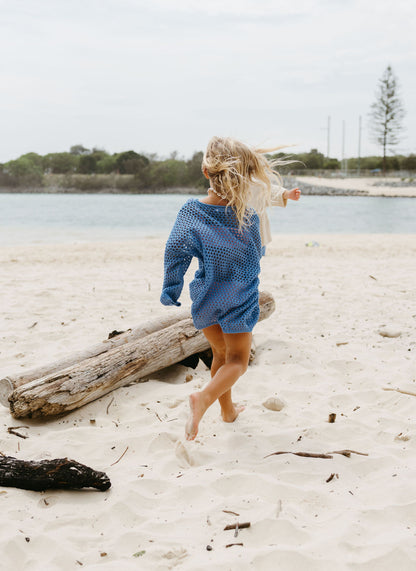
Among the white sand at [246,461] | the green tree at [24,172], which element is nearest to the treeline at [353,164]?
the green tree at [24,172]

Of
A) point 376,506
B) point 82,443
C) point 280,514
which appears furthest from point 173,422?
point 376,506

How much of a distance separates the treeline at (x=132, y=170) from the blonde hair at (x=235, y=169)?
69650 millimetres

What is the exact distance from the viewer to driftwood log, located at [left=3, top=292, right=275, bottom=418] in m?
3.28

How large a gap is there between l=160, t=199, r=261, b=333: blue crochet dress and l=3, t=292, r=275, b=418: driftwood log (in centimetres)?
96

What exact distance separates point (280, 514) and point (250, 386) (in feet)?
5.13

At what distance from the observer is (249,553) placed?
6.77ft

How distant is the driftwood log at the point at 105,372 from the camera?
3281mm

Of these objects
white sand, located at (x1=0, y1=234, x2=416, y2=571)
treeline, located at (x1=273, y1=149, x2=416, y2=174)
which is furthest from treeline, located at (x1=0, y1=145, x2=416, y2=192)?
white sand, located at (x1=0, y1=234, x2=416, y2=571)

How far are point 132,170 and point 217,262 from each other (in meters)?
83.9

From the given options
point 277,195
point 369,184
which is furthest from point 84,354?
point 369,184

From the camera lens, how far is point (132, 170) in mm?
83750

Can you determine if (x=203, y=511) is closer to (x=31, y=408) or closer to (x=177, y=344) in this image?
(x=31, y=408)

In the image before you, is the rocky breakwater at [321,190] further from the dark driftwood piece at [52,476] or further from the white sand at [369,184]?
the dark driftwood piece at [52,476]

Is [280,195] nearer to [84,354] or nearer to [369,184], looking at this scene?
[84,354]
